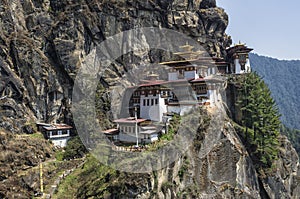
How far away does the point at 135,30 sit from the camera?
49.9 meters

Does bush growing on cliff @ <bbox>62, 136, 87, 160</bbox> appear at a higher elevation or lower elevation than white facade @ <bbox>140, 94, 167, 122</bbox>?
lower

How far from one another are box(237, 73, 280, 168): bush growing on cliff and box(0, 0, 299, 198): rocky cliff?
2.18 metres

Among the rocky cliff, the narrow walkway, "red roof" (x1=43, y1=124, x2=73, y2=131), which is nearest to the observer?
the narrow walkway

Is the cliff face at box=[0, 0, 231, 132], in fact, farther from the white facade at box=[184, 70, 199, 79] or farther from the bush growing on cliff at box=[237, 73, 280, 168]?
the bush growing on cliff at box=[237, 73, 280, 168]

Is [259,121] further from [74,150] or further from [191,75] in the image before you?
[74,150]

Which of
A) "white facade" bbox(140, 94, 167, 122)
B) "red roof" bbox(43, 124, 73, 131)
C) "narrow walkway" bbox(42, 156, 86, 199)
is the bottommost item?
"narrow walkway" bbox(42, 156, 86, 199)

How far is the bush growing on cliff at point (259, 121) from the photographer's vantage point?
129 feet

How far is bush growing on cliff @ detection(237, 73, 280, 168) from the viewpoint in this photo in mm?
39281

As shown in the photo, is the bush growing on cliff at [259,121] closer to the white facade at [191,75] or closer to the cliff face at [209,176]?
the cliff face at [209,176]

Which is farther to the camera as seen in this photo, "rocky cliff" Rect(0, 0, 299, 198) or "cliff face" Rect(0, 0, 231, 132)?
"cliff face" Rect(0, 0, 231, 132)

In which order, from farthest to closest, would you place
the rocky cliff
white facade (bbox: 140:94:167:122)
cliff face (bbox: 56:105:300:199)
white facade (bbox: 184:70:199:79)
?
white facade (bbox: 184:70:199:79), white facade (bbox: 140:94:167:122), the rocky cliff, cliff face (bbox: 56:105:300:199)

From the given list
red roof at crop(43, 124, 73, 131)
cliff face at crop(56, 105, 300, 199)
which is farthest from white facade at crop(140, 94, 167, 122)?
red roof at crop(43, 124, 73, 131)

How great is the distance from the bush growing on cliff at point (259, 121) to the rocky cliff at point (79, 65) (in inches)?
86.0

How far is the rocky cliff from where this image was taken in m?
34.2
